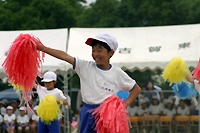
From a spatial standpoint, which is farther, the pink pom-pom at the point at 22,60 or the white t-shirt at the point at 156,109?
the white t-shirt at the point at 156,109

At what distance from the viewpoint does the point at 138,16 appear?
2306 centimetres

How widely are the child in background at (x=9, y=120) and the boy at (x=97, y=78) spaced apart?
6356 mm

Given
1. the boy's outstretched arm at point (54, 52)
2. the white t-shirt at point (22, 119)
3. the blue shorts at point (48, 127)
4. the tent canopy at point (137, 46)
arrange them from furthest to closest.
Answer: the white t-shirt at point (22, 119) → the tent canopy at point (137, 46) → the blue shorts at point (48, 127) → the boy's outstretched arm at point (54, 52)

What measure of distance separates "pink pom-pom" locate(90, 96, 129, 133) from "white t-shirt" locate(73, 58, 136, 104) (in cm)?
8

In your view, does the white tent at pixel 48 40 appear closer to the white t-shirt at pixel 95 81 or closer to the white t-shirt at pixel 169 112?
the white t-shirt at pixel 169 112

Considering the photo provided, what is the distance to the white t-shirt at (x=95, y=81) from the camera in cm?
303

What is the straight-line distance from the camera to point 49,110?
5734 mm

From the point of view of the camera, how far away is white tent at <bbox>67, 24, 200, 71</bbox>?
27.5 ft

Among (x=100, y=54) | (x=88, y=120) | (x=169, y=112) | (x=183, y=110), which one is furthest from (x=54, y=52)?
(x=183, y=110)

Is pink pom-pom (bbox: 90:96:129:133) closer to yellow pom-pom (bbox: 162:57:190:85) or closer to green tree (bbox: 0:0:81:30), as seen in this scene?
yellow pom-pom (bbox: 162:57:190:85)

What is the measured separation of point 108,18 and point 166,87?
8057 mm

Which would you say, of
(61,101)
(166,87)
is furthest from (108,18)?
(61,101)

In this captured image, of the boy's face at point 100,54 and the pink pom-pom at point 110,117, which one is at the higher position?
the boy's face at point 100,54

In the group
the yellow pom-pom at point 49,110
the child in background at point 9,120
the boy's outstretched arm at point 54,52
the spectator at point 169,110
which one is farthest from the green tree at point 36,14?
the boy's outstretched arm at point 54,52
